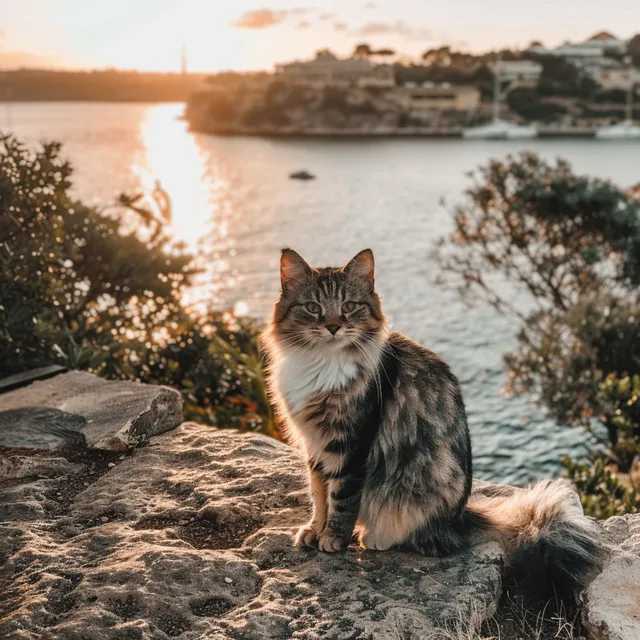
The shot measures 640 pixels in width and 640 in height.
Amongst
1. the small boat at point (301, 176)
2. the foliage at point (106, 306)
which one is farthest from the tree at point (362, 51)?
the foliage at point (106, 306)

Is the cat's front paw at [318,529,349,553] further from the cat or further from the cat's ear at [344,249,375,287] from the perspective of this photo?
the cat's ear at [344,249,375,287]

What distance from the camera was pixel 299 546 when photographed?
11.7 feet

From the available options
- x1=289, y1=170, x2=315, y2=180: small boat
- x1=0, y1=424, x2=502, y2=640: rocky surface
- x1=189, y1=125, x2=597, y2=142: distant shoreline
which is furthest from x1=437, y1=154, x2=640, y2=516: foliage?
x1=189, y1=125, x2=597, y2=142: distant shoreline

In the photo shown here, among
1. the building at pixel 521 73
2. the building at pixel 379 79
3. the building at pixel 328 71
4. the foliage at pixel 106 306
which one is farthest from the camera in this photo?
the building at pixel 328 71

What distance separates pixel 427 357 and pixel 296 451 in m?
1.25

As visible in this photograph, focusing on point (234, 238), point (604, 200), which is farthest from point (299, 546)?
point (234, 238)

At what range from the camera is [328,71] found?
125 meters

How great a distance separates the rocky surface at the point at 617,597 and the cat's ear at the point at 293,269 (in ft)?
5.98

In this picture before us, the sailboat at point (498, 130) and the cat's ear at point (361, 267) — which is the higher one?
the sailboat at point (498, 130)

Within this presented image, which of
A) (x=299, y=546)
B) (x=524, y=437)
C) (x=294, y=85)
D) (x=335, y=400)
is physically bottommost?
(x=524, y=437)

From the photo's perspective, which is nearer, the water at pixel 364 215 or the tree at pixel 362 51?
the water at pixel 364 215

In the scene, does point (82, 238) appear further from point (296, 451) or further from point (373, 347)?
point (373, 347)

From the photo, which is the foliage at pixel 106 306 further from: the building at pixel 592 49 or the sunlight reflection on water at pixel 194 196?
the building at pixel 592 49

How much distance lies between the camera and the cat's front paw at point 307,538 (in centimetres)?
355
